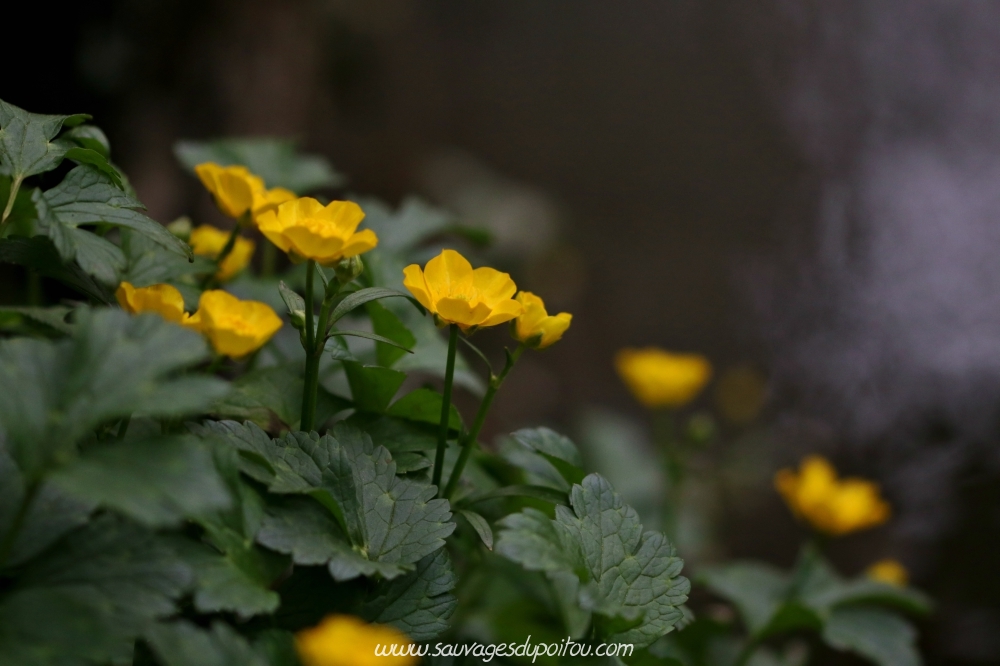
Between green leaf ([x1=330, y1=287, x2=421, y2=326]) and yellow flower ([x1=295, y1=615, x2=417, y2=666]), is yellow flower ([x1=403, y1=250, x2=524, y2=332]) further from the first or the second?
yellow flower ([x1=295, y1=615, x2=417, y2=666])

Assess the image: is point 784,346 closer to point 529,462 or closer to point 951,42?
point 951,42

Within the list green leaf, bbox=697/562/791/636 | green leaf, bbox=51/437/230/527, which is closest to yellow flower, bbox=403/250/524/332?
green leaf, bbox=51/437/230/527

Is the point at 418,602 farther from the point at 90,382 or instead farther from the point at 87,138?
the point at 87,138

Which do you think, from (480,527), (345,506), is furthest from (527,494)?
(345,506)

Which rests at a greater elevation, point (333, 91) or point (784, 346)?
point (333, 91)

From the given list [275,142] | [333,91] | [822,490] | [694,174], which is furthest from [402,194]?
[822,490]

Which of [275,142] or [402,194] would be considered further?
[402,194]

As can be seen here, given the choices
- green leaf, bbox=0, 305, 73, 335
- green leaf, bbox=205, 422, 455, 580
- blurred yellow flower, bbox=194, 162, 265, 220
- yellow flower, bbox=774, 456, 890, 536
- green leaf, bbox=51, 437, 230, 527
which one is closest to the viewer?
green leaf, bbox=51, 437, 230, 527

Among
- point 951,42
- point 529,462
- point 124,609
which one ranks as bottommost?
point 124,609
